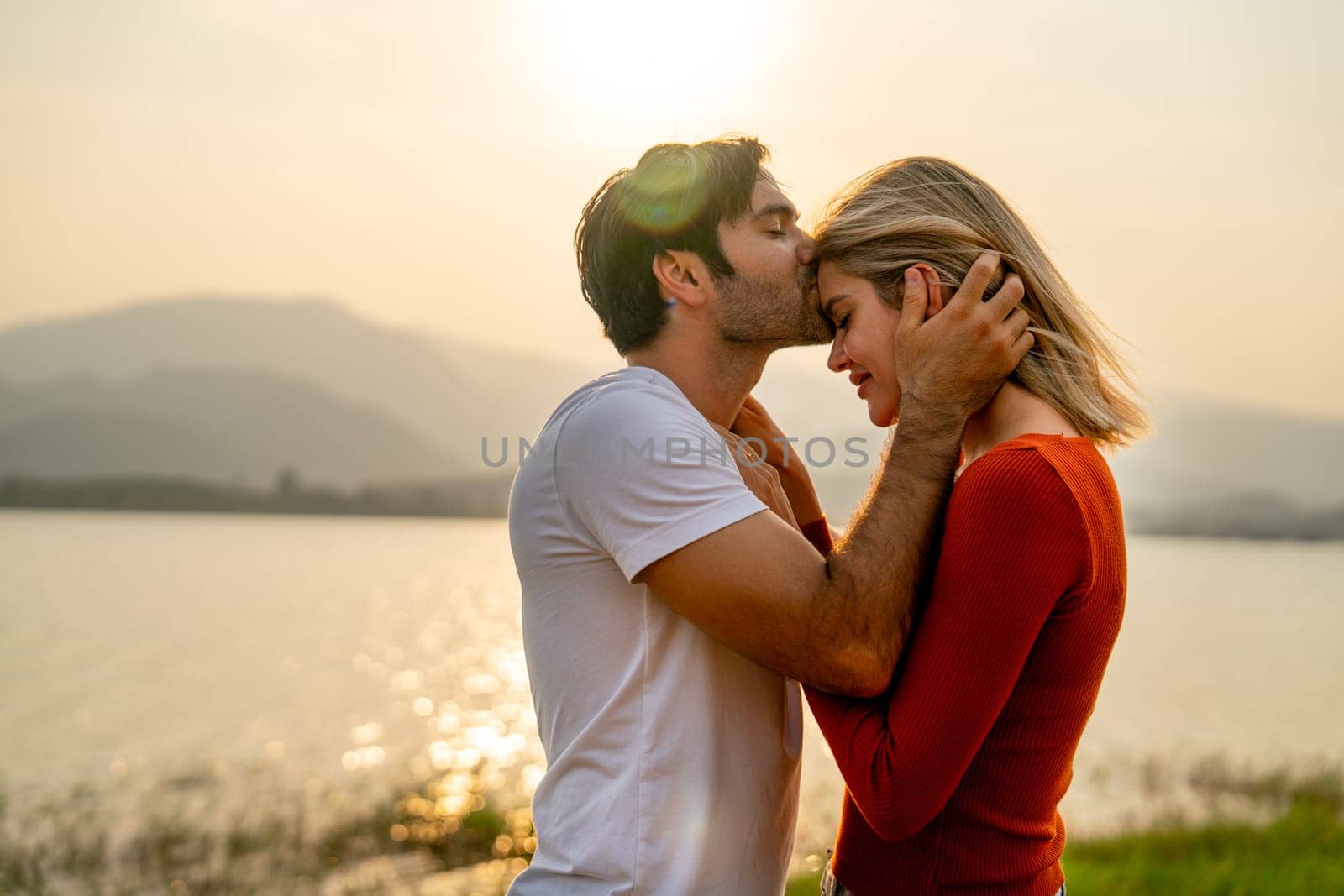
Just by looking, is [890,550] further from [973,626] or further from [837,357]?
[837,357]

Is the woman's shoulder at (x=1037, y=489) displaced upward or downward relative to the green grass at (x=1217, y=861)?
upward

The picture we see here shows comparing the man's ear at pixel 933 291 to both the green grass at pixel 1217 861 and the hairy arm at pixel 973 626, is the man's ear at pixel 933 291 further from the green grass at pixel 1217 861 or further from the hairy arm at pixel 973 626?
the green grass at pixel 1217 861

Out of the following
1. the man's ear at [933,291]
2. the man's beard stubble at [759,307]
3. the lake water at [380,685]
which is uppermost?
the man's ear at [933,291]

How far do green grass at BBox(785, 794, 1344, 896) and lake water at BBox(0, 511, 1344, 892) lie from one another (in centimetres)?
132

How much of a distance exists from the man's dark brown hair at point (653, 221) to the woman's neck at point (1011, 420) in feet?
2.43

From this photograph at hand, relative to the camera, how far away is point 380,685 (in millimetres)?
22859

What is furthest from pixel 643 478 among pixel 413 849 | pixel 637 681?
pixel 413 849

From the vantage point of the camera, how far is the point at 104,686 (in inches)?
826

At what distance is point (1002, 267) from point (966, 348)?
294mm

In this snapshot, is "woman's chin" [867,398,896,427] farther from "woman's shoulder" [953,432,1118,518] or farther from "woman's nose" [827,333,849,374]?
"woman's shoulder" [953,432,1118,518]

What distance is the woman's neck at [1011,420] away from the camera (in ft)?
7.17

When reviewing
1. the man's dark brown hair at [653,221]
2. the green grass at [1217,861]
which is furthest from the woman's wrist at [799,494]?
the green grass at [1217,861]

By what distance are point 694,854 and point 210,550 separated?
58643mm

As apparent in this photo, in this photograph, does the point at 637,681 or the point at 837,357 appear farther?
the point at 837,357
